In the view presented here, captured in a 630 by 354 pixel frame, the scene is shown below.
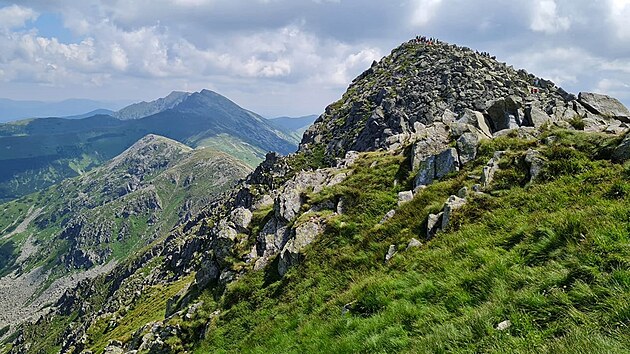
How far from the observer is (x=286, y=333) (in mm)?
15375

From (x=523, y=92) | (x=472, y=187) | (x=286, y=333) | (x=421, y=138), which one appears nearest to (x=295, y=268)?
(x=286, y=333)

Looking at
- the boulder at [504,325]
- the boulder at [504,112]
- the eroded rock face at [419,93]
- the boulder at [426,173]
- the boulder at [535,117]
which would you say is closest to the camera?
the boulder at [504,325]

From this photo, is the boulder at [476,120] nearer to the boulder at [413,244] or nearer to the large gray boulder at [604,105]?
the large gray boulder at [604,105]

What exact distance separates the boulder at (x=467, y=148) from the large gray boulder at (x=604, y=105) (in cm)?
1134

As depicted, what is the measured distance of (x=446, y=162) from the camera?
21.9 metres

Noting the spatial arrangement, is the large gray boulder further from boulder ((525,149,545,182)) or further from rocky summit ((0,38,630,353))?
boulder ((525,149,545,182))

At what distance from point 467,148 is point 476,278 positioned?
12.9m

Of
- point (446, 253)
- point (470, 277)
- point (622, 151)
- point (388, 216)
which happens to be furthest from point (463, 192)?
point (470, 277)

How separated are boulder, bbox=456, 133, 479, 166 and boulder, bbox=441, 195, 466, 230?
5.70 m

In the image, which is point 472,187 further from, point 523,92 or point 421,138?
point 523,92

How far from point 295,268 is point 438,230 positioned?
859 centimetres

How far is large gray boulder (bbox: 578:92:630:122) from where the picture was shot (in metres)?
25.7

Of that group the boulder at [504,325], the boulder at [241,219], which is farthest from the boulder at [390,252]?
the boulder at [241,219]

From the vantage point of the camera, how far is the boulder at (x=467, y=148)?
21.7 metres
